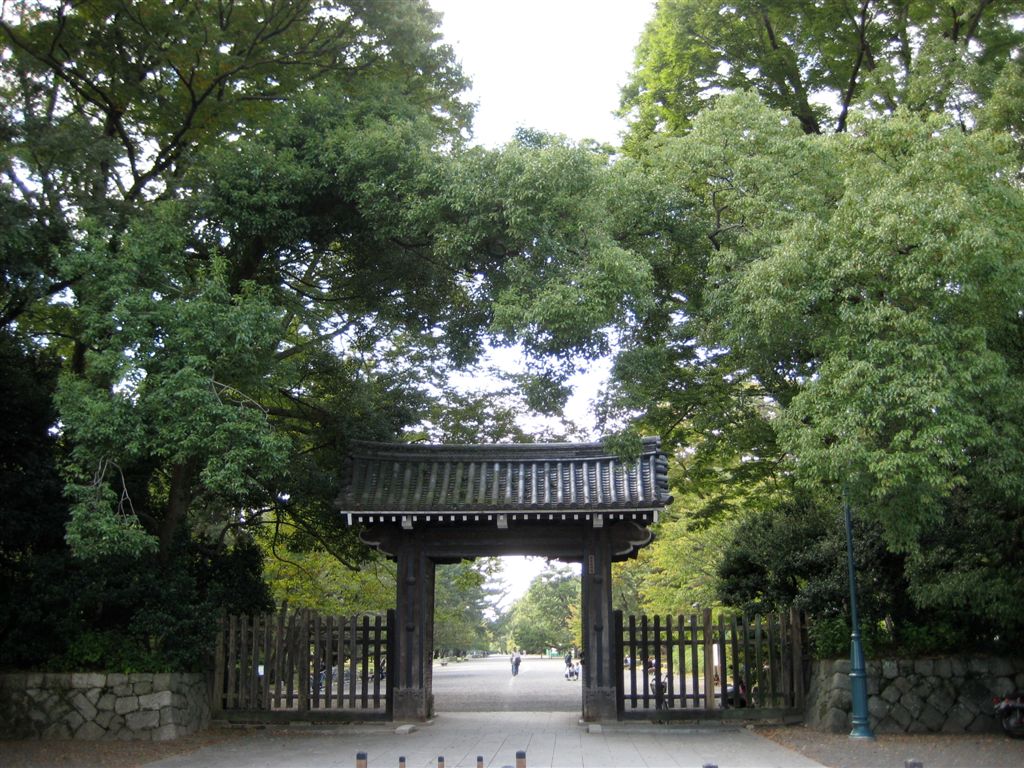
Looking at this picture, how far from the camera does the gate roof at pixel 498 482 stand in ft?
45.5

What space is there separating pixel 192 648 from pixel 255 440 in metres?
4.92

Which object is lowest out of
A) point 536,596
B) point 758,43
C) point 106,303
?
point 536,596

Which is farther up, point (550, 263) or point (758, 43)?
point (758, 43)

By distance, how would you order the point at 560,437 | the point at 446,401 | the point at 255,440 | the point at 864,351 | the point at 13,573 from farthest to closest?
the point at 560,437
the point at 446,401
the point at 13,573
the point at 255,440
the point at 864,351

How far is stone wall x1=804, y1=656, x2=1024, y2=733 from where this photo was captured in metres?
12.7

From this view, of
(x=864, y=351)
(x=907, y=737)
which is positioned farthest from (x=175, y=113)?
(x=907, y=737)

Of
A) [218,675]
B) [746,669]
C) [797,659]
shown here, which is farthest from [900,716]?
[218,675]

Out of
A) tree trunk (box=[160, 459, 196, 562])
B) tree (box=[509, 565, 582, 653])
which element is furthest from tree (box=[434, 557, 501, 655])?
tree trunk (box=[160, 459, 196, 562])

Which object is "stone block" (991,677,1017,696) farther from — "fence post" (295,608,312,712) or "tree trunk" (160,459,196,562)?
"tree trunk" (160,459,196,562)

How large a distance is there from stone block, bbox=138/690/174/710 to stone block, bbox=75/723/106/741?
594mm

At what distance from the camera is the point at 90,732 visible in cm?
1247

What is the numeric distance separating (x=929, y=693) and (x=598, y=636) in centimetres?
506

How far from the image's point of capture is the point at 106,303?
11430 mm

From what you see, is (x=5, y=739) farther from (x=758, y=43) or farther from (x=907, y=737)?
(x=758, y=43)
